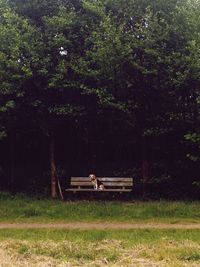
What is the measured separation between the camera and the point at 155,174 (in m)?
17.3

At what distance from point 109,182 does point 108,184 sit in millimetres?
72

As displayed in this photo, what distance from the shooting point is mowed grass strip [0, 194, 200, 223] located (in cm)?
1376

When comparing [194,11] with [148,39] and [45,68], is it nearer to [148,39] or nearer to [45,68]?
[148,39]

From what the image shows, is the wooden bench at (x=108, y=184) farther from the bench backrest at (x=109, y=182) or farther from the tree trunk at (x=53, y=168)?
the tree trunk at (x=53, y=168)

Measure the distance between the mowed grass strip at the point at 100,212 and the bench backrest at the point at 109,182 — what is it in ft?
3.17

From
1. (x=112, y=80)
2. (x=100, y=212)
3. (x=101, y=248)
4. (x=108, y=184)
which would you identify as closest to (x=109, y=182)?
(x=108, y=184)

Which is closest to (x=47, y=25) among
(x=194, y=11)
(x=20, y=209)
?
(x=194, y=11)

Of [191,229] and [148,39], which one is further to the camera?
[148,39]

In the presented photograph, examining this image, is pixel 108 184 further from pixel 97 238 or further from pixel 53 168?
pixel 97 238

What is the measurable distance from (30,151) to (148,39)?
20.9ft

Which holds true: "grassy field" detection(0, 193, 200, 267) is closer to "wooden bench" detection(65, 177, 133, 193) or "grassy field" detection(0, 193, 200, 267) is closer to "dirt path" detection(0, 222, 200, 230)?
"dirt path" detection(0, 222, 200, 230)

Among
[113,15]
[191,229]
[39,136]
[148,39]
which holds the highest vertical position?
[113,15]

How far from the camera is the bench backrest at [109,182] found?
1634cm

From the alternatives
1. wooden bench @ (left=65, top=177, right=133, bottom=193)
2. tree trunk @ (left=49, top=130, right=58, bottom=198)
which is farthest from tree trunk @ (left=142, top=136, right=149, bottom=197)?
tree trunk @ (left=49, top=130, right=58, bottom=198)
